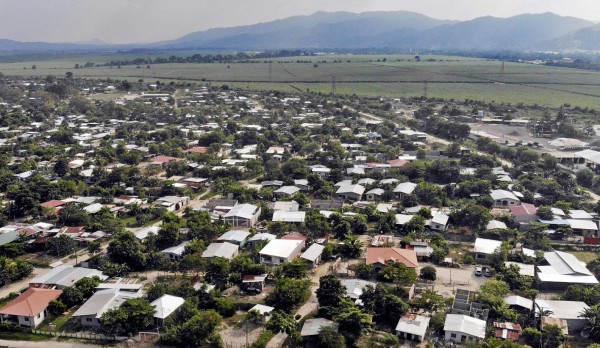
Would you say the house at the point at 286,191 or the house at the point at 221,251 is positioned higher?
the house at the point at 286,191

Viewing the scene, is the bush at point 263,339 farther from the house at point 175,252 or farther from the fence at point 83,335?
the house at point 175,252

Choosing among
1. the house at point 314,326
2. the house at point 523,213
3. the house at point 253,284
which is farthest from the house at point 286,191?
the house at point 314,326

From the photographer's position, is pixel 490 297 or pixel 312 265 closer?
pixel 490 297

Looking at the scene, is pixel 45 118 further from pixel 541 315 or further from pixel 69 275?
pixel 541 315

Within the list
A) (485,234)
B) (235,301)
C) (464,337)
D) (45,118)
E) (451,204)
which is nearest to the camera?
(464,337)

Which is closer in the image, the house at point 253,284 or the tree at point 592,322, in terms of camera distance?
the tree at point 592,322

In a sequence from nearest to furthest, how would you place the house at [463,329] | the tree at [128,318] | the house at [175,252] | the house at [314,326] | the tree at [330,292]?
the house at [463,329], the house at [314,326], the tree at [128,318], the tree at [330,292], the house at [175,252]

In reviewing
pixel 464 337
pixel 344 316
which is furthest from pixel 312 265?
pixel 464 337
